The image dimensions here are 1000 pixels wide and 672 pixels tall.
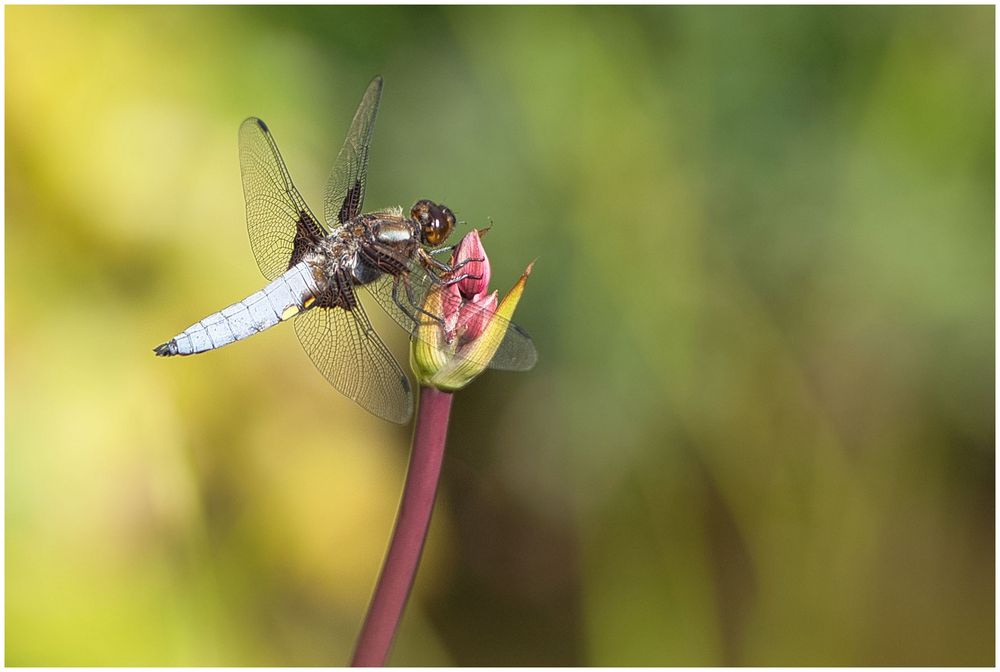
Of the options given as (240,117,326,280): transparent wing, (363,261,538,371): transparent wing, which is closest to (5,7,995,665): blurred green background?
(240,117,326,280): transparent wing

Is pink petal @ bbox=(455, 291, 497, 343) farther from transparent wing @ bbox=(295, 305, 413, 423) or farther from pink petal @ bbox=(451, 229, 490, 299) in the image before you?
transparent wing @ bbox=(295, 305, 413, 423)

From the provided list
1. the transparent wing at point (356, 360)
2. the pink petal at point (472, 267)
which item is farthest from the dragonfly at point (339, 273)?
the pink petal at point (472, 267)

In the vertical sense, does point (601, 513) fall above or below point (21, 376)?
below

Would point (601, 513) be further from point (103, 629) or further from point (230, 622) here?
point (103, 629)

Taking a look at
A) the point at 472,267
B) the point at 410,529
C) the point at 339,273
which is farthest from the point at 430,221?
the point at 410,529

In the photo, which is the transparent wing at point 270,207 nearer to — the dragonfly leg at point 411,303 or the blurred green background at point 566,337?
the dragonfly leg at point 411,303

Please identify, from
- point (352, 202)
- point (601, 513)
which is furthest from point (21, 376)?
point (601, 513)

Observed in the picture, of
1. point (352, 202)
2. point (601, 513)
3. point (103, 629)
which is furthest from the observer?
point (601, 513)

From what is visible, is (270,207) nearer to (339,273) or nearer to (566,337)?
(339,273)
